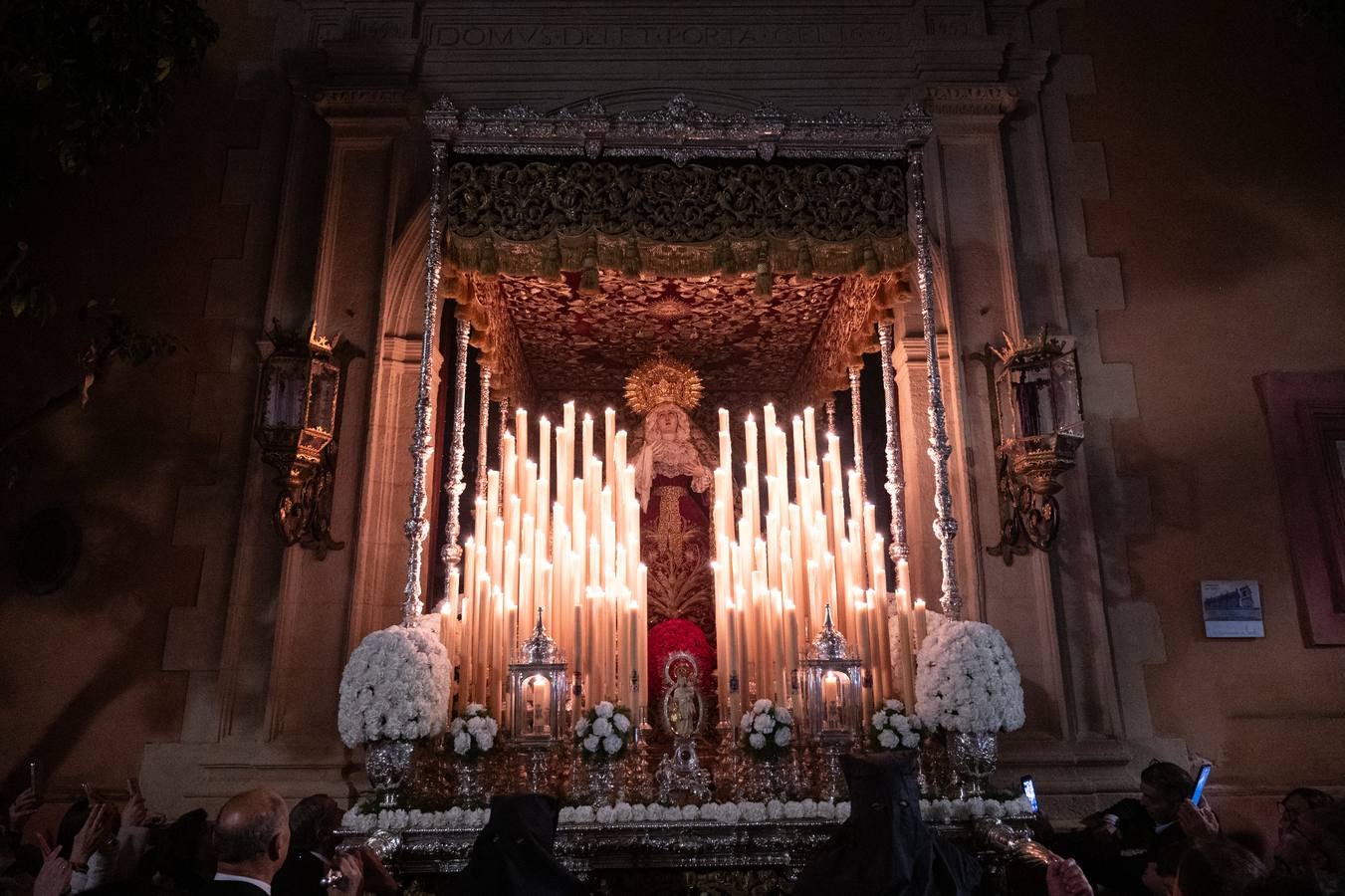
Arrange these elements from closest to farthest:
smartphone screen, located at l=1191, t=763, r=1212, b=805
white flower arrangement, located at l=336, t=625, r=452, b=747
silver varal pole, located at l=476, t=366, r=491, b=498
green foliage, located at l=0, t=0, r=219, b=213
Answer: smartphone screen, located at l=1191, t=763, r=1212, b=805, white flower arrangement, located at l=336, t=625, r=452, b=747, green foliage, located at l=0, t=0, r=219, b=213, silver varal pole, located at l=476, t=366, r=491, b=498

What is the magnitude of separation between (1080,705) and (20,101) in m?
6.16

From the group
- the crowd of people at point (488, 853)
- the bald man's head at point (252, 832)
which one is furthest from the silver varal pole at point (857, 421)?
the bald man's head at point (252, 832)

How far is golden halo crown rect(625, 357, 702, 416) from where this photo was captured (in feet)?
22.3

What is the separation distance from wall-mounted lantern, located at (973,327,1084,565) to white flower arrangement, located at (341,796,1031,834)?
1.57 meters

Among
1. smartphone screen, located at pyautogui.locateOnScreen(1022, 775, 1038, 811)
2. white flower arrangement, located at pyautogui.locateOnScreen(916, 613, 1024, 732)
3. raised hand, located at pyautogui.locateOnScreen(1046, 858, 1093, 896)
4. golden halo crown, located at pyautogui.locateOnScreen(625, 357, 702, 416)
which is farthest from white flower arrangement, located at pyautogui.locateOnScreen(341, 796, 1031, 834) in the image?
golden halo crown, located at pyautogui.locateOnScreen(625, 357, 702, 416)

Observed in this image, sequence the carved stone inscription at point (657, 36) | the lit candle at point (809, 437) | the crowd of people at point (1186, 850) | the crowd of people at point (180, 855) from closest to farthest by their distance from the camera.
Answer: the crowd of people at point (1186, 850), the crowd of people at point (180, 855), the lit candle at point (809, 437), the carved stone inscription at point (657, 36)

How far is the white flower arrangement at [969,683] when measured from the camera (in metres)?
4.13

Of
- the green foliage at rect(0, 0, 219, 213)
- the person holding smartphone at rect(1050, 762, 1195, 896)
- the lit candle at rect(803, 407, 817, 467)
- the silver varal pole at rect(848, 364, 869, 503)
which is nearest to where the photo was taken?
the person holding smartphone at rect(1050, 762, 1195, 896)

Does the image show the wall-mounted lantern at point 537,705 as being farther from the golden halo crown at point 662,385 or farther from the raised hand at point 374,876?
the golden halo crown at point 662,385

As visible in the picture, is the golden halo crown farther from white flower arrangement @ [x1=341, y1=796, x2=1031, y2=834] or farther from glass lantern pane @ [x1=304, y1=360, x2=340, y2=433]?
white flower arrangement @ [x1=341, y1=796, x2=1031, y2=834]

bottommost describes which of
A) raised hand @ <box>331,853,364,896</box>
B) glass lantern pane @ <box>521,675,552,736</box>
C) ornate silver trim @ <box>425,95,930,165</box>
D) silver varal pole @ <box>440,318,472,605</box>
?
raised hand @ <box>331,853,364,896</box>

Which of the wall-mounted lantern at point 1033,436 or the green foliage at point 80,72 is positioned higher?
the green foliage at point 80,72

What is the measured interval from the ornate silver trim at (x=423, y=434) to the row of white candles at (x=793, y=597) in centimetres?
146

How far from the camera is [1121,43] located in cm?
612
